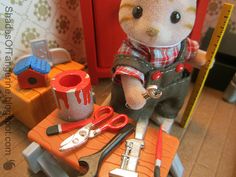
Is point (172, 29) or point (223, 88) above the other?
point (172, 29)

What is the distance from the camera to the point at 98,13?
785mm

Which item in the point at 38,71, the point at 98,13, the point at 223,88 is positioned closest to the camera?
the point at 38,71

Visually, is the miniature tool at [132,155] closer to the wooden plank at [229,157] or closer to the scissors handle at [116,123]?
the scissors handle at [116,123]

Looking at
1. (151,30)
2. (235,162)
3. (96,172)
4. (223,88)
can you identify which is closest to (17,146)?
(96,172)

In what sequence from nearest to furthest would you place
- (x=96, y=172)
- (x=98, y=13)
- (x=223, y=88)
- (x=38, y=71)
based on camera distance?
(x=96, y=172) < (x=38, y=71) < (x=98, y=13) < (x=223, y=88)

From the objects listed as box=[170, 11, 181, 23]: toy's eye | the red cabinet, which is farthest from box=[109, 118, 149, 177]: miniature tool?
the red cabinet

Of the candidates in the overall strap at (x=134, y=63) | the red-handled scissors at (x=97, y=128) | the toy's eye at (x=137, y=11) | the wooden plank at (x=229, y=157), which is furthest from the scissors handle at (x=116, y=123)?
the wooden plank at (x=229, y=157)

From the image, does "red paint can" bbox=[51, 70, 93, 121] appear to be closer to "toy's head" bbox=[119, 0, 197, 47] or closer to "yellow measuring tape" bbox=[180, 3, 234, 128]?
"toy's head" bbox=[119, 0, 197, 47]

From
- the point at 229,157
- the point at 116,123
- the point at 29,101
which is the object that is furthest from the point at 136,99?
the point at 229,157

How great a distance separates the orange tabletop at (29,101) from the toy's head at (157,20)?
323mm

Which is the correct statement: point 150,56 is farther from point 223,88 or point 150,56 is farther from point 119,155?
point 223,88

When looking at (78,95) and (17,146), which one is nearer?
(78,95)

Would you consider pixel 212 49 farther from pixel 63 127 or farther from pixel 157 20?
pixel 63 127

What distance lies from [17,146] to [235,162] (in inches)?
25.9
